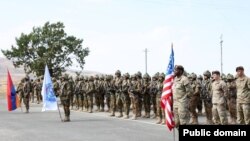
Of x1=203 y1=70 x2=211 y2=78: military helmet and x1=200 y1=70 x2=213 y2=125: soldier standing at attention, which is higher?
x1=203 y1=70 x2=211 y2=78: military helmet

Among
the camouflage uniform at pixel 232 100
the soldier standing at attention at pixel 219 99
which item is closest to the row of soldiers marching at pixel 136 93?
the camouflage uniform at pixel 232 100

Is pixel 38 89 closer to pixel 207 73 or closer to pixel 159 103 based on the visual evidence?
pixel 159 103

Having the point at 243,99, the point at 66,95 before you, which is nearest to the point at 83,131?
the point at 66,95

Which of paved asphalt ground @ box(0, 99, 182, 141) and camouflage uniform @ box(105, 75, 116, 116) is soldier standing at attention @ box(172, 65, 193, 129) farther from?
camouflage uniform @ box(105, 75, 116, 116)

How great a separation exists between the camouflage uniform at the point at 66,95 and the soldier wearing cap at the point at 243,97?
7.13 meters

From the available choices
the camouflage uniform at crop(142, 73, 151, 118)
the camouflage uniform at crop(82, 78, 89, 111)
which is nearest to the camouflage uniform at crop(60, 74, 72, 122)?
the camouflage uniform at crop(142, 73, 151, 118)

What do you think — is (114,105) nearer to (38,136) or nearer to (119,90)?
(119,90)

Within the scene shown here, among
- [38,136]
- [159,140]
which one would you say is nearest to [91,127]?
[38,136]

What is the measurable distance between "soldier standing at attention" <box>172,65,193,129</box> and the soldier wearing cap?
8.51ft

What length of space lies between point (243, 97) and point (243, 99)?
2.1 inches

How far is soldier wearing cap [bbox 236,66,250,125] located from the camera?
13.6 meters

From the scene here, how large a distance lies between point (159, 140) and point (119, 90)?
314 inches

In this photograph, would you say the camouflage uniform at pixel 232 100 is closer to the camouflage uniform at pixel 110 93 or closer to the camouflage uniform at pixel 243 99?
the camouflage uniform at pixel 243 99

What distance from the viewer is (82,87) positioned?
2602cm
